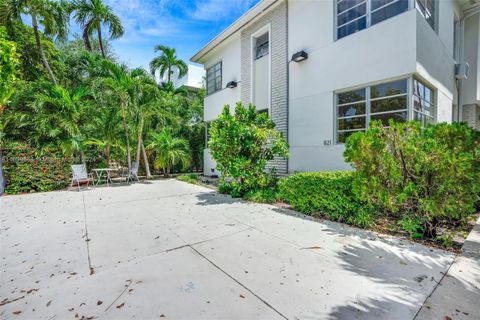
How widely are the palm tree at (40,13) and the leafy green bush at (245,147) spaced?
927 cm

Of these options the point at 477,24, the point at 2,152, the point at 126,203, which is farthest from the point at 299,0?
the point at 2,152

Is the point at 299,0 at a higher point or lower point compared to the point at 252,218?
higher

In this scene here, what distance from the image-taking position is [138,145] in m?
11.2

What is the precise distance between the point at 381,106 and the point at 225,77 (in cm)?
787

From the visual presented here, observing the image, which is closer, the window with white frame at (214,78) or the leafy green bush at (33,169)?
the leafy green bush at (33,169)

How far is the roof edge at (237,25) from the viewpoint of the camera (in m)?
8.69

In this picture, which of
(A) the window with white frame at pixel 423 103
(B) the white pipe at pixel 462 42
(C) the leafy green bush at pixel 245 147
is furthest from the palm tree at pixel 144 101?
(B) the white pipe at pixel 462 42

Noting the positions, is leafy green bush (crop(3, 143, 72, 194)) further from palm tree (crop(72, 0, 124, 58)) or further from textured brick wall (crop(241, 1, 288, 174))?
palm tree (crop(72, 0, 124, 58))

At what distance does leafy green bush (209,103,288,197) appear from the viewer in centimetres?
660

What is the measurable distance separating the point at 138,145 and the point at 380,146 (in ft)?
34.3

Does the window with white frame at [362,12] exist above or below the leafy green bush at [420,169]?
above

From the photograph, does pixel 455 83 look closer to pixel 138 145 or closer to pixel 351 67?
pixel 351 67

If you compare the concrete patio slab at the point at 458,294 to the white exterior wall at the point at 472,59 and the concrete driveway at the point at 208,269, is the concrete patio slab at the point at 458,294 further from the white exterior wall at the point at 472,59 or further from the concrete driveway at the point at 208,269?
the white exterior wall at the point at 472,59

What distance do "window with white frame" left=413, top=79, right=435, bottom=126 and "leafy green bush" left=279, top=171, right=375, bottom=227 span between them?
294cm
